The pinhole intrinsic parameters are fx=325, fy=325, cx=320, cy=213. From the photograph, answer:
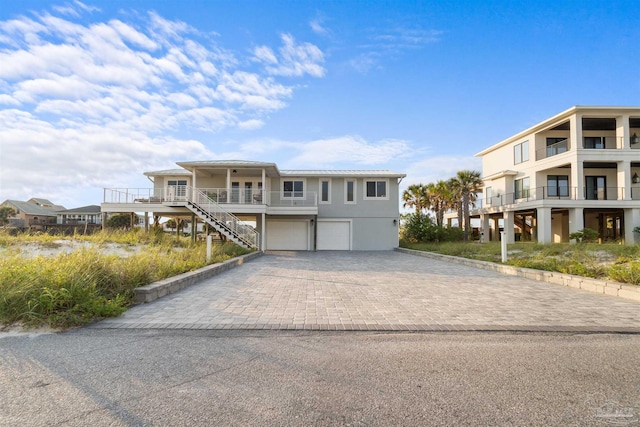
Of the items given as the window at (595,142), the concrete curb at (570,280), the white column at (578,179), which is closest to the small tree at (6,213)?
the concrete curb at (570,280)

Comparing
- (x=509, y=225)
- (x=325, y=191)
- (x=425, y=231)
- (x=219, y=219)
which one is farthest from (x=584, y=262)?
(x=509, y=225)

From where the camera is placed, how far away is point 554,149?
2311 cm

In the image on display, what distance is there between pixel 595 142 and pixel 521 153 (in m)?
4.44

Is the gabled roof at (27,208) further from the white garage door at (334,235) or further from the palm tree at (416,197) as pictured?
the palm tree at (416,197)

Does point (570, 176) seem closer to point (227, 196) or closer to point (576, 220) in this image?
point (576, 220)

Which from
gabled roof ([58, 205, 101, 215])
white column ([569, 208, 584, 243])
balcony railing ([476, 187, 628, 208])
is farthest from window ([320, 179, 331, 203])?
gabled roof ([58, 205, 101, 215])

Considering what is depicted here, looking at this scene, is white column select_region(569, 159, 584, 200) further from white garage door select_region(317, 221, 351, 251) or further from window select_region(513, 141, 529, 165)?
white garage door select_region(317, 221, 351, 251)

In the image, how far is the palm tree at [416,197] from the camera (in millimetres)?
30547

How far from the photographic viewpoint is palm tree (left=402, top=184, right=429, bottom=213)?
30.5 meters

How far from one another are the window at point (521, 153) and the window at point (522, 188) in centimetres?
151

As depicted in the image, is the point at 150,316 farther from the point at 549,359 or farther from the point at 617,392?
the point at 617,392

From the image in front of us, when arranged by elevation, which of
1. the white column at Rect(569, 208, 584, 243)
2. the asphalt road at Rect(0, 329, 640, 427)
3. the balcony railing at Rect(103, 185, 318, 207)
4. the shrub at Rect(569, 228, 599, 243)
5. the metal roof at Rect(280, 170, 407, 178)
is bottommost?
the asphalt road at Rect(0, 329, 640, 427)

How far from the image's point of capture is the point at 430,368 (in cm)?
320

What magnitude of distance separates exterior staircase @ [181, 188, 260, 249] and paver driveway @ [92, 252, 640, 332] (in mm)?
8810
